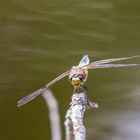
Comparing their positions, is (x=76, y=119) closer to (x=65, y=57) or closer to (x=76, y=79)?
(x=76, y=79)

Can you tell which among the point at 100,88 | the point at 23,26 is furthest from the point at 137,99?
the point at 23,26

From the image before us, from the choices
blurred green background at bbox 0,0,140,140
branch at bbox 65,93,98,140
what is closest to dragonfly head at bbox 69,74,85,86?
branch at bbox 65,93,98,140

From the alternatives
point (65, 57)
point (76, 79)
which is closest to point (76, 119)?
point (76, 79)

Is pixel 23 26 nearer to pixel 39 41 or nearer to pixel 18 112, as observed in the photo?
pixel 39 41

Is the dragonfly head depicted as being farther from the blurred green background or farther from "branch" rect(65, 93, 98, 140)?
the blurred green background

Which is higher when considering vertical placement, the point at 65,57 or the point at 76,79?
the point at 65,57
